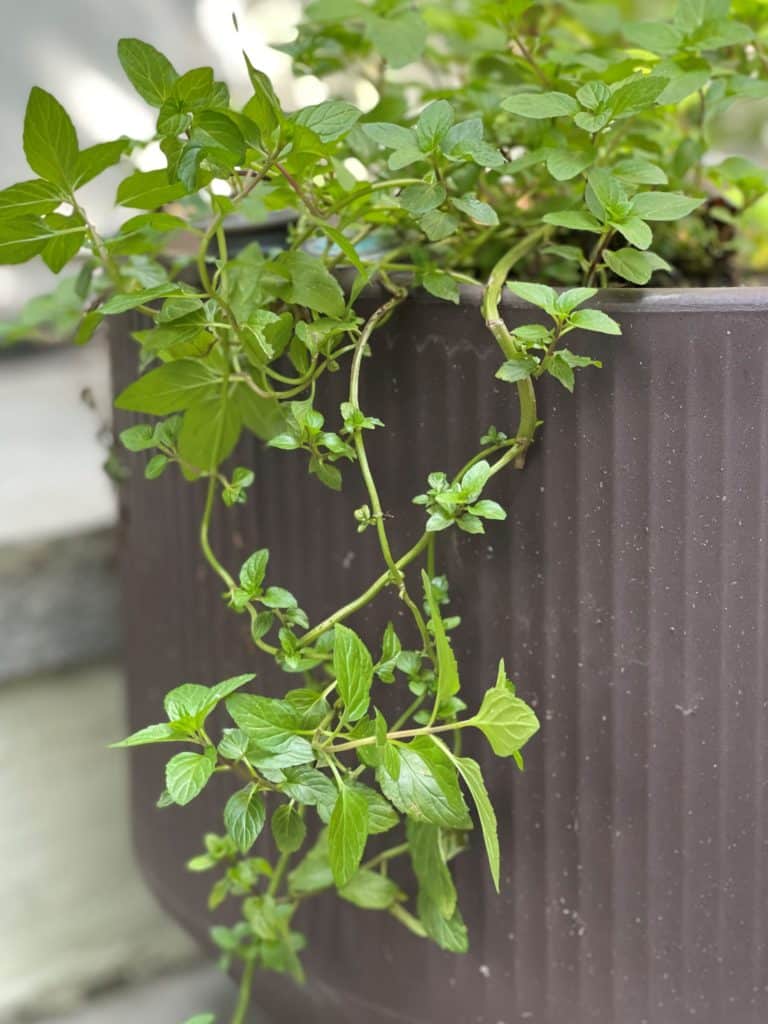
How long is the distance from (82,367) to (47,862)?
2.38ft

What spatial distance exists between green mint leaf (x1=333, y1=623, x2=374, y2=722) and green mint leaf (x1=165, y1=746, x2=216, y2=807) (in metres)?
0.06

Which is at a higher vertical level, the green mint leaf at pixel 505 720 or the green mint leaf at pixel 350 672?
the green mint leaf at pixel 350 672

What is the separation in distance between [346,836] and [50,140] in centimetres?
30

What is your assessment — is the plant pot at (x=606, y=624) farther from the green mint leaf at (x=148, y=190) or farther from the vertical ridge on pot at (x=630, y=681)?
the green mint leaf at (x=148, y=190)

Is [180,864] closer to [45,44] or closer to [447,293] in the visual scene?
[447,293]

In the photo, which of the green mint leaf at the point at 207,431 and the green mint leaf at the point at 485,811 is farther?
the green mint leaf at the point at 207,431

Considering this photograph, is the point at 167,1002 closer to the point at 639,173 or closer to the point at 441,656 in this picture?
the point at 441,656

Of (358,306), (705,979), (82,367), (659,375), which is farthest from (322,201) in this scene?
(82,367)

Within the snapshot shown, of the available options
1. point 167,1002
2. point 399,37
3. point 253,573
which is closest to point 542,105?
point 399,37

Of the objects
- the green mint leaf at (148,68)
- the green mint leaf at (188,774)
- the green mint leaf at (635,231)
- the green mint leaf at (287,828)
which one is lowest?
the green mint leaf at (287,828)

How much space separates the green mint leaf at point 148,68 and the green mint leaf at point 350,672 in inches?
8.9

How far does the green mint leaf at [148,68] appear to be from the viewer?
0.46 metres

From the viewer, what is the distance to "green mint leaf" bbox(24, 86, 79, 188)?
0.46 metres

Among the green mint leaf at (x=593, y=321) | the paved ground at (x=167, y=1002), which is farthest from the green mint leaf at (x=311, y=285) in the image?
the paved ground at (x=167, y=1002)
